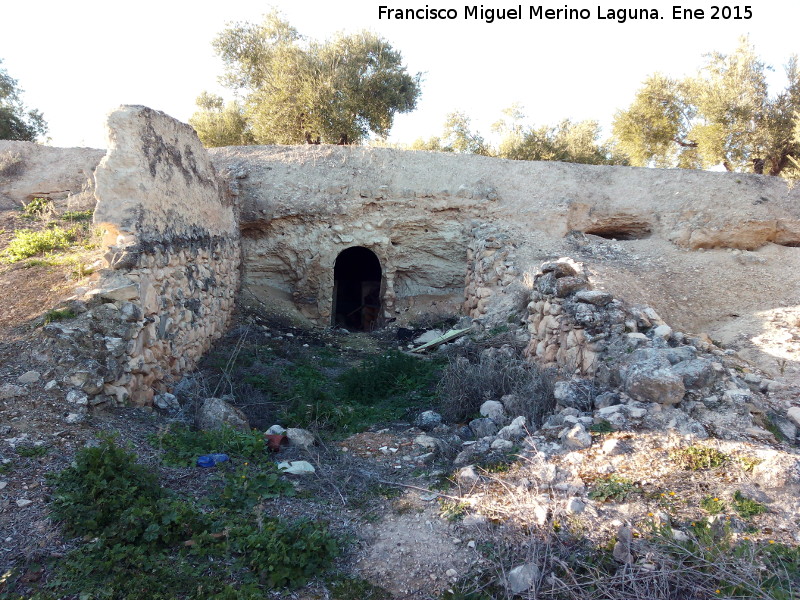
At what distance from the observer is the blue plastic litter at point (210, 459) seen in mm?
4145

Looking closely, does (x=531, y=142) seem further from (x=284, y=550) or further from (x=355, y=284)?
(x=284, y=550)

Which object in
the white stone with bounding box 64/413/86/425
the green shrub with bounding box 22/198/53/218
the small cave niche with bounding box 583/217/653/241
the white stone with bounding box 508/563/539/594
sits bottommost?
the white stone with bounding box 508/563/539/594

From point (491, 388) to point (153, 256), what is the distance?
13.1ft

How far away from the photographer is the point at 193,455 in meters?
4.23

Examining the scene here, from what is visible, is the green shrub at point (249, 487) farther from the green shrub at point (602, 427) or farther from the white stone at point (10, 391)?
the green shrub at point (602, 427)

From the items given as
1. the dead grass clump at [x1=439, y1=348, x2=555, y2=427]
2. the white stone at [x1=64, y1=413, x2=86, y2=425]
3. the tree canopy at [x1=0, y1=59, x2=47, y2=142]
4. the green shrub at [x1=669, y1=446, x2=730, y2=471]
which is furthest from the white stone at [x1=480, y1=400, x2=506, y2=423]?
the tree canopy at [x1=0, y1=59, x2=47, y2=142]

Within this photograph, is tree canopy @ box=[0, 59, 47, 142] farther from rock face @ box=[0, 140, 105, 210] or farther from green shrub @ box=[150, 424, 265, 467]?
green shrub @ box=[150, 424, 265, 467]

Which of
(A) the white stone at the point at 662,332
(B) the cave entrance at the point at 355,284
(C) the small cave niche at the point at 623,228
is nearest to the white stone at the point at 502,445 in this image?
(A) the white stone at the point at 662,332

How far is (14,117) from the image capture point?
16.0 metres

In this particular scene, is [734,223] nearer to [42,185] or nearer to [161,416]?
[161,416]

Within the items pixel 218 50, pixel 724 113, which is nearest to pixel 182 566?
pixel 724 113

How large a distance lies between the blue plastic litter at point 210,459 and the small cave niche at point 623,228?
9.15m

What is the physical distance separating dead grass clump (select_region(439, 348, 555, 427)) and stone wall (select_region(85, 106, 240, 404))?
3073 mm

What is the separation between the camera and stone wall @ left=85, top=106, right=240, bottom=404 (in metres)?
5.04
